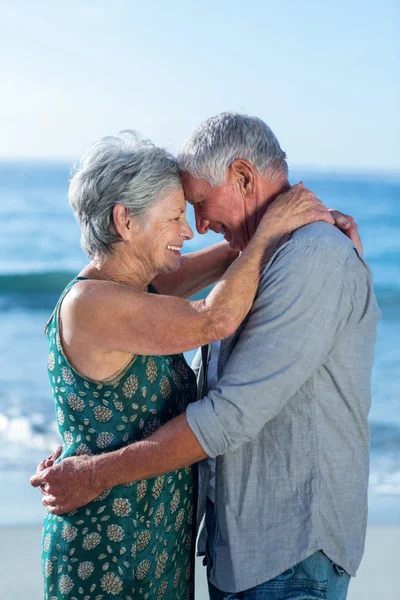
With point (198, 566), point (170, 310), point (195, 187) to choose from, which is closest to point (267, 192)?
point (195, 187)

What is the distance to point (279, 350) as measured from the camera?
5.87 ft

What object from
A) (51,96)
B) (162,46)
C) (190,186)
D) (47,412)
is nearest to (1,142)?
(51,96)

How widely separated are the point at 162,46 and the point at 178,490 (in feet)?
73.6

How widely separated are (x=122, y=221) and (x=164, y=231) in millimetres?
124

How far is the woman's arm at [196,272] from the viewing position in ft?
8.71

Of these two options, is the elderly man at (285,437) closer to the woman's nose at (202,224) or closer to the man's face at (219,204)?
the man's face at (219,204)

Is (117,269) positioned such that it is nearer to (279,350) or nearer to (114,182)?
(114,182)

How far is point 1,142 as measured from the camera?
105 ft

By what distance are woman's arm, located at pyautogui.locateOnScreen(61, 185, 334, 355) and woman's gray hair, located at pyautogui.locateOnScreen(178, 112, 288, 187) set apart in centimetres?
17

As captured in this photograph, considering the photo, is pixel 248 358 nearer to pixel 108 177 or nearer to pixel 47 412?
pixel 108 177

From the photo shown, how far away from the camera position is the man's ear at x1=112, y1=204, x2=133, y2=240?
202cm

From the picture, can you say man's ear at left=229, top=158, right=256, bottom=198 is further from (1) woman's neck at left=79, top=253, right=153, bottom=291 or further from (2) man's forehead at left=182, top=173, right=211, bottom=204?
(1) woman's neck at left=79, top=253, right=153, bottom=291

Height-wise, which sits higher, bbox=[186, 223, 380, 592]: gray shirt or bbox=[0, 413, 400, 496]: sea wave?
bbox=[186, 223, 380, 592]: gray shirt

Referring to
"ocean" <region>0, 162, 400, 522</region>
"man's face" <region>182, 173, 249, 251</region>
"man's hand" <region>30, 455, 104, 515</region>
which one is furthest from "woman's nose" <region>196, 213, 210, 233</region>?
"ocean" <region>0, 162, 400, 522</region>
